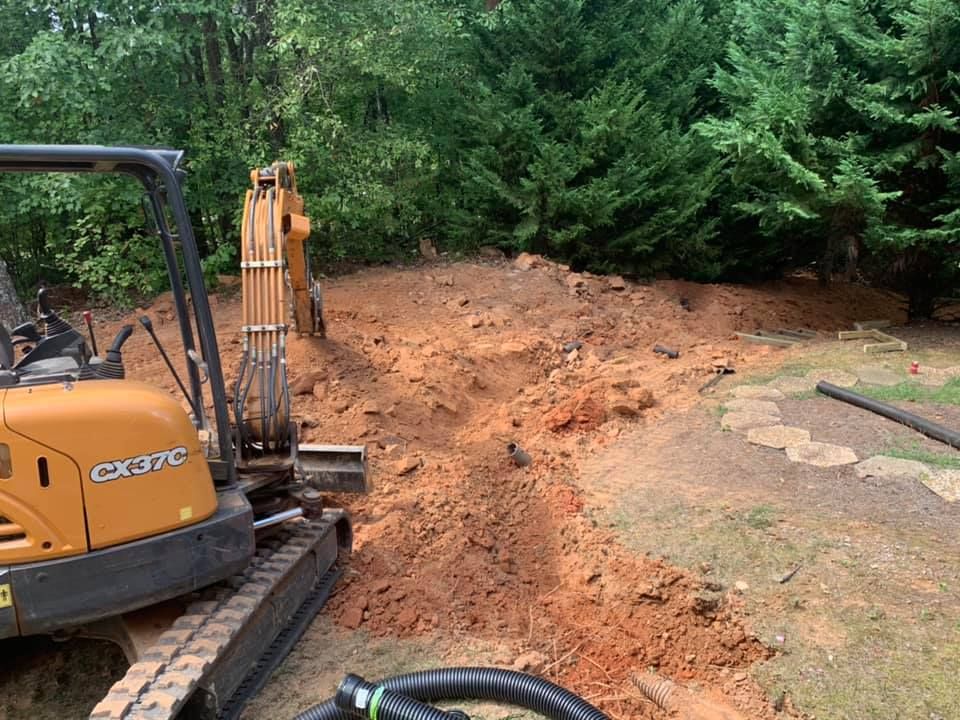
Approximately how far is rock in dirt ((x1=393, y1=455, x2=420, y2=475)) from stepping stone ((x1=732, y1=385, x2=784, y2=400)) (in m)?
3.34

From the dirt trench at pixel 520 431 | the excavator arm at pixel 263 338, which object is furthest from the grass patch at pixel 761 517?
the excavator arm at pixel 263 338

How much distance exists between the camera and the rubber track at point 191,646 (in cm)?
274

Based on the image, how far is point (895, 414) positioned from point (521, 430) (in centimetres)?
319

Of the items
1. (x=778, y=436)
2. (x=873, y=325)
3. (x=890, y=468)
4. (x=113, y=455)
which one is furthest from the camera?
(x=873, y=325)

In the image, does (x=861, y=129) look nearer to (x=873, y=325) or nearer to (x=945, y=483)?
(x=873, y=325)

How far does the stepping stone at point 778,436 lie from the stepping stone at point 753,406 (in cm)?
41

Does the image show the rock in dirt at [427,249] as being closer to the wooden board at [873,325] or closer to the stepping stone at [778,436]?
the wooden board at [873,325]

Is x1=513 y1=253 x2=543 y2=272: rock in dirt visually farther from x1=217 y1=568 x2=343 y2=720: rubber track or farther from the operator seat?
the operator seat

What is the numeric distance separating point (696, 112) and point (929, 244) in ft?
18.6

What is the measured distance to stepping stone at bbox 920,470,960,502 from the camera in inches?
195

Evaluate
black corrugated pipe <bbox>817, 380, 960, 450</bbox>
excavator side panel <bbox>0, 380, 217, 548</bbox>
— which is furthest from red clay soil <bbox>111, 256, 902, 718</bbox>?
excavator side panel <bbox>0, 380, 217, 548</bbox>

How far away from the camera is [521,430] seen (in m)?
6.89

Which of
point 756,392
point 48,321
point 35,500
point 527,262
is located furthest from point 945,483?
point 527,262

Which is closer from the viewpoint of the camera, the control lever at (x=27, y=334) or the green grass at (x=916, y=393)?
the control lever at (x=27, y=334)
